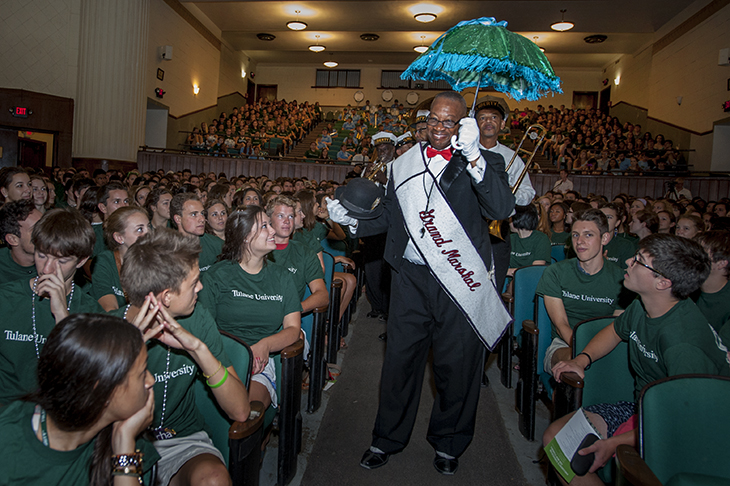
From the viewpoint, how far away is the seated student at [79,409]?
0.97 metres

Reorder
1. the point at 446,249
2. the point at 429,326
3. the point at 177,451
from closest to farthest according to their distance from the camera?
1. the point at 177,451
2. the point at 446,249
3. the point at 429,326

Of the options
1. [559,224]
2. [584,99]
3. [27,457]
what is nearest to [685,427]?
[27,457]

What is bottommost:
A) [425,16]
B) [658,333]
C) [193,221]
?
[658,333]

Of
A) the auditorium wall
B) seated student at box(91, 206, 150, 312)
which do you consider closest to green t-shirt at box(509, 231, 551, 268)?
seated student at box(91, 206, 150, 312)

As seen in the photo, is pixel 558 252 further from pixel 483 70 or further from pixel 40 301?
pixel 40 301

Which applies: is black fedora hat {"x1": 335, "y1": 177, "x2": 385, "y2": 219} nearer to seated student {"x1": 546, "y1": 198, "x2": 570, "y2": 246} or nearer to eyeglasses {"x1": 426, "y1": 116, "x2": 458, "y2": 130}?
eyeglasses {"x1": 426, "y1": 116, "x2": 458, "y2": 130}

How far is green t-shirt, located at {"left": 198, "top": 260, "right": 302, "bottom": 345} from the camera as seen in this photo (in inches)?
86.7

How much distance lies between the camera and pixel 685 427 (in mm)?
1371

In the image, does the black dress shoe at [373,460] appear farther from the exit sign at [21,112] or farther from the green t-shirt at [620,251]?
the exit sign at [21,112]

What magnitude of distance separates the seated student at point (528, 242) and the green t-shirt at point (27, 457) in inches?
134

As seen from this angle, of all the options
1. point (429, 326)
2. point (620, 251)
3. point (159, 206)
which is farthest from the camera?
point (620, 251)

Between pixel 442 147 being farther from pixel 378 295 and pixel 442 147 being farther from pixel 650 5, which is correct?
pixel 650 5

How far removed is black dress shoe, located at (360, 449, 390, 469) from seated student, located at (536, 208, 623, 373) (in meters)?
1.02

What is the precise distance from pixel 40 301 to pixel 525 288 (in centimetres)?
266
